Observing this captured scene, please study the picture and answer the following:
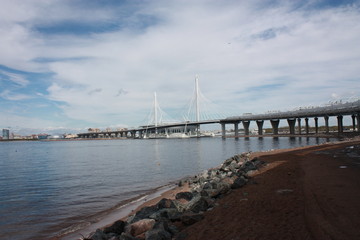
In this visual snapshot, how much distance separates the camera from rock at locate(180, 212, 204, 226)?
310 inches

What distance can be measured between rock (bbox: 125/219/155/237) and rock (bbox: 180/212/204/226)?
0.91 metres

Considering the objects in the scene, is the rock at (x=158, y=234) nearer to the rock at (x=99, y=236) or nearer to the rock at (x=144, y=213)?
the rock at (x=99, y=236)

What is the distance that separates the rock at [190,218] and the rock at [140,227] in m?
0.91

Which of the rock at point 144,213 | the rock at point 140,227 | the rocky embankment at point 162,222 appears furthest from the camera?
the rock at point 144,213

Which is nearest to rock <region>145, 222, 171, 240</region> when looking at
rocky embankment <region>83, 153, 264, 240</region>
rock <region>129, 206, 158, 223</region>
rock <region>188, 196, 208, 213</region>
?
rocky embankment <region>83, 153, 264, 240</region>

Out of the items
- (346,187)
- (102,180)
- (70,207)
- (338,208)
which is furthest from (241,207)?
(102,180)

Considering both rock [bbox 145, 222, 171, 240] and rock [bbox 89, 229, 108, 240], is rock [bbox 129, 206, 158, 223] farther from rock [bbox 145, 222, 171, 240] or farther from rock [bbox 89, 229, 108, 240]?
rock [bbox 145, 222, 171, 240]

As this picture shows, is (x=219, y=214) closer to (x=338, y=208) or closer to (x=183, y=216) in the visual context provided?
(x=183, y=216)

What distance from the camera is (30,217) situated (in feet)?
42.3

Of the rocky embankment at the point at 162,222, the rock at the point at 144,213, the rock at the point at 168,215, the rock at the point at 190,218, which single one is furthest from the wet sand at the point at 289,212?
the rock at the point at 144,213

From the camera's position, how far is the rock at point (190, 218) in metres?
7.87

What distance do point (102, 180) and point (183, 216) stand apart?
16062 mm

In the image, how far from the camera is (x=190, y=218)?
7.91 metres

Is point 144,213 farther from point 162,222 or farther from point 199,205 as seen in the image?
point 162,222
